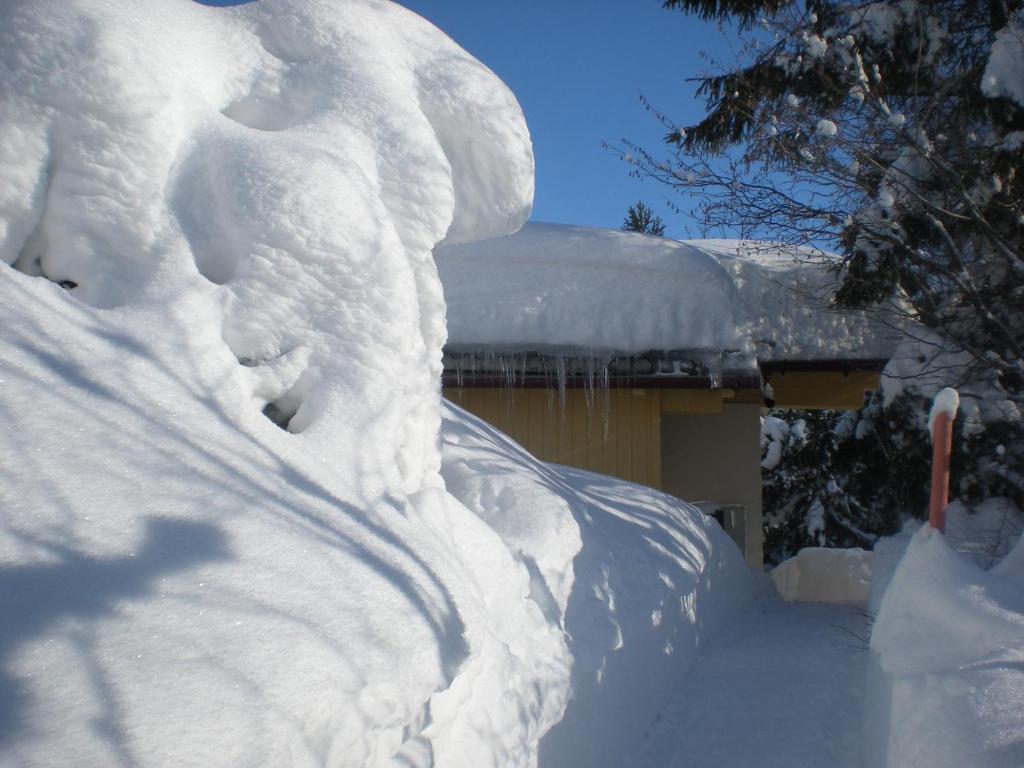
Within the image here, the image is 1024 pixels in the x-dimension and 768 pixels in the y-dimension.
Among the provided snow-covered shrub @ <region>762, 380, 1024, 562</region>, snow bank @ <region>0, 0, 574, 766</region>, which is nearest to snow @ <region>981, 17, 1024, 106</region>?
snow-covered shrub @ <region>762, 380, 1024, 562</region>

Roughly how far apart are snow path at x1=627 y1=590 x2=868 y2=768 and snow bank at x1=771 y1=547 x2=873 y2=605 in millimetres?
3040

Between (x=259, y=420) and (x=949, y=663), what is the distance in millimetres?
2323

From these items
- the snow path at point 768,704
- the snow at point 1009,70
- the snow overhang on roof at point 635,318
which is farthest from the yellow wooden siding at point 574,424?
the snow at point 1009,70

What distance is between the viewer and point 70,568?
1.44 m

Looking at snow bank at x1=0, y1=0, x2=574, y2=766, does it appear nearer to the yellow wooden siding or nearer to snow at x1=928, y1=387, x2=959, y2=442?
snow at x1=928, y1=387, x2=959, y2=442

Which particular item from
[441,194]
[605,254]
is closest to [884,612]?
[441,194]

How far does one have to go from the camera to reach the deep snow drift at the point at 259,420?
1.44 metres

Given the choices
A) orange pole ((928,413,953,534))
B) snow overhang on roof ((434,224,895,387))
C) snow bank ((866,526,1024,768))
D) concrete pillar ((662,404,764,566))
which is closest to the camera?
snow bank ((866,526,1024,768))

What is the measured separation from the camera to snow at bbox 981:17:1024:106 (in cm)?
569

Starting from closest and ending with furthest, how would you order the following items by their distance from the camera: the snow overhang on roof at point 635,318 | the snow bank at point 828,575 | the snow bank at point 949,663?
the snow bank at point 949,663 → the snow overhang on roof at point 635,318 → the snow bank at point 828,575

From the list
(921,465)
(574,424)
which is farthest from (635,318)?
(921,465)

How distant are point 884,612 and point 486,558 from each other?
5.32 feet

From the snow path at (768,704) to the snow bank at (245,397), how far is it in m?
1.18

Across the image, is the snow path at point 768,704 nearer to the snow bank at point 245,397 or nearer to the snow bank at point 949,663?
the snow bank at point 949,663
